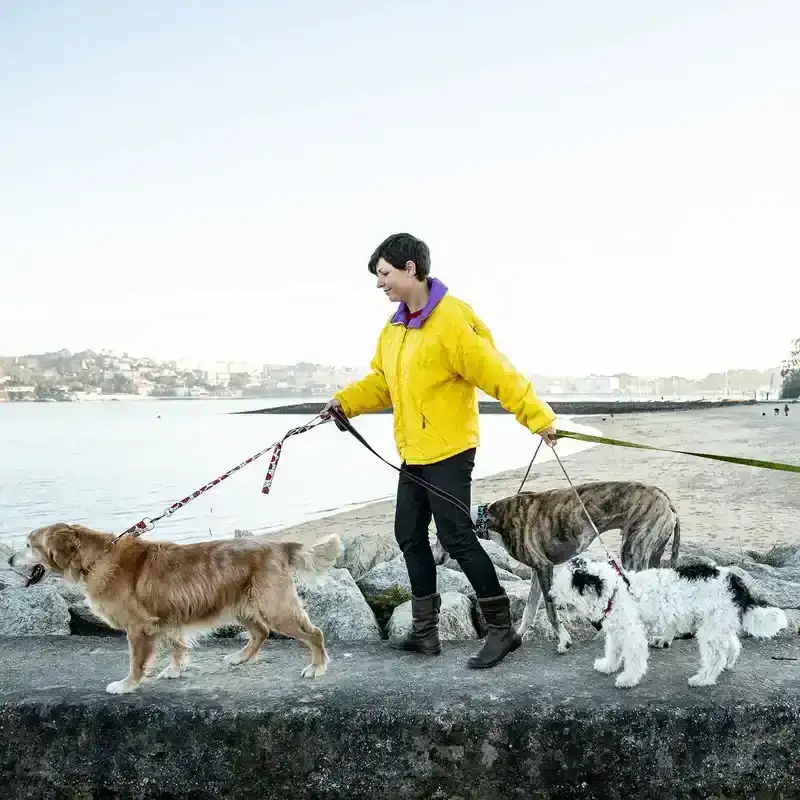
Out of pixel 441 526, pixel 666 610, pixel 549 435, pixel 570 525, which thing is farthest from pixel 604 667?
pixel 549 435

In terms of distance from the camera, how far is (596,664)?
13.9 ft

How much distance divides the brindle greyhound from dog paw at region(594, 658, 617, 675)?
45 cm

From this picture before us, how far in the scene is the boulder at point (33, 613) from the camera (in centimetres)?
518

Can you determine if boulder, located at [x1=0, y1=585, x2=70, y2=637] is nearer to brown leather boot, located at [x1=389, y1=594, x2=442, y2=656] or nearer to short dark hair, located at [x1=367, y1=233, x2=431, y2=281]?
brown leather boot, located at [x1=389, y1=594, x2=442, y2=656]

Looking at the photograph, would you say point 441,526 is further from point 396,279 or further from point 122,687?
point 122,687

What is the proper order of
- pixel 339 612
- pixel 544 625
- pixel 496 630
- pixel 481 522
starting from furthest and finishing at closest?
pixel 339 612 < pixel 544 625 < pixel 481 522 < pixel 496 630

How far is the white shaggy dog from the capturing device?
155 inches

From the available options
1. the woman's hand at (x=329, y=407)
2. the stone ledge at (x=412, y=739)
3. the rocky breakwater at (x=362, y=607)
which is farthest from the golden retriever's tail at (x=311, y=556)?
the woman's hand at (x=329, y=407)

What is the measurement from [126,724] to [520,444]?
36.1 metres

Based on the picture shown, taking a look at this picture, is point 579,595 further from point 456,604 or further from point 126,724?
point 126,724

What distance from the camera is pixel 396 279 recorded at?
434 cm

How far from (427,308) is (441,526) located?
1.18 meters

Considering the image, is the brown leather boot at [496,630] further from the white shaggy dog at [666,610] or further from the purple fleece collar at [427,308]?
the purple fleece collar at [427,308]

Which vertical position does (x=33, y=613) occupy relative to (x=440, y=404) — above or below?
below
